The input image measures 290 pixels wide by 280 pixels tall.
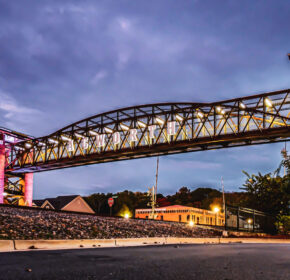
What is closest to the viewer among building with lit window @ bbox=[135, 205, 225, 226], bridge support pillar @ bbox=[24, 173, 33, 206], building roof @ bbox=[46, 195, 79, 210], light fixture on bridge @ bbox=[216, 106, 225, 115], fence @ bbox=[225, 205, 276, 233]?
fence @ bbox=[225, 205, 276, 233]

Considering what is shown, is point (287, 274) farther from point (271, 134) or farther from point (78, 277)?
point (271, 134)

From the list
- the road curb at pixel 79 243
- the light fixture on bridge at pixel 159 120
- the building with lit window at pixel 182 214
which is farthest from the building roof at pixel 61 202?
the road curb at pixel 79 243

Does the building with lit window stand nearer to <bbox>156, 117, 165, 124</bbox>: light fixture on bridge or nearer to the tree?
<bbox>156, 117, 165, 124</bbox>: light fixture on bridge

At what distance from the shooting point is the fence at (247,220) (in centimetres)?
2336

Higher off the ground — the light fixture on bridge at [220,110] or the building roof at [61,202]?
the light fixture on bridge at [220,110]

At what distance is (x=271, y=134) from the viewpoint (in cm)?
3612

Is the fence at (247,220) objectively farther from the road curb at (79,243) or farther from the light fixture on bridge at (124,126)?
the light fixture on bridge at (124,126)

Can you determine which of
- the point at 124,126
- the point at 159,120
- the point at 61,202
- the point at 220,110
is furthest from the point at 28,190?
the point at 220,110

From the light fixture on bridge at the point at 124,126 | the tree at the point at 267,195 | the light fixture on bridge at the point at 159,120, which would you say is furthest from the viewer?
the light fixture on bridge at the point at 124,126

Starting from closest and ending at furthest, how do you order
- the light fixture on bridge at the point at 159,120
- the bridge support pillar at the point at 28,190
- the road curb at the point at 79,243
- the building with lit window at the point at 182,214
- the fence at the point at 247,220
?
the road curb at the point at 79,243 < the fence at the point at 247,220 < the light fixture on bridge at the point at 159,120 < the bridge support pillar at the point at 28,190 < the building with lit window at the point at 182,214

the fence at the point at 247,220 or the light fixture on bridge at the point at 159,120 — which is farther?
the light fixture on bridge at the point at 159,120

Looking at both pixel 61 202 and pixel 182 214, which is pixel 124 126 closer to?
pixel 61 202

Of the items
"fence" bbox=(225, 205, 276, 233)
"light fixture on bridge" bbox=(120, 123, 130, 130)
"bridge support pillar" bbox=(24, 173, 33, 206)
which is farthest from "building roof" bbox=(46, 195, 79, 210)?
"fence" bbox=(225, 205, 276, 233)

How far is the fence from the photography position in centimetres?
2336
